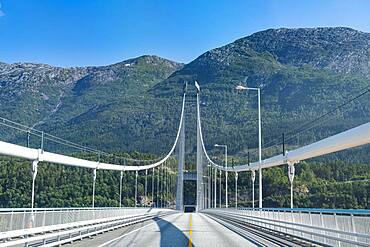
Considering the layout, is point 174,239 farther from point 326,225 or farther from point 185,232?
point 326,225

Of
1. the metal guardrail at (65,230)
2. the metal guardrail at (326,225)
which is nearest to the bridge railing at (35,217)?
the metal guardrail at (65,230)

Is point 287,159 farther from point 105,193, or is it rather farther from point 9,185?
point 105,193

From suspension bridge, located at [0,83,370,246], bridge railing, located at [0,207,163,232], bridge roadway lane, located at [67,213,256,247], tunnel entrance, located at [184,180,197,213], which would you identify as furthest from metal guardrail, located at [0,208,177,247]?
tunnel entrance, located at [184,180,197,213]

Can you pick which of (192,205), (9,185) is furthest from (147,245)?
(192,205)

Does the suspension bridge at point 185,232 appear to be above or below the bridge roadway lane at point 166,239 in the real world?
above

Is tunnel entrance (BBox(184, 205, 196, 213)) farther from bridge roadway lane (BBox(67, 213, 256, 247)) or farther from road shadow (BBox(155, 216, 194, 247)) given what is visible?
road shadow (BBox(155, 216, 194, 247))

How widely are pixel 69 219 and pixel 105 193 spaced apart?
150 ft

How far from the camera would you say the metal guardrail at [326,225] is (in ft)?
47.7

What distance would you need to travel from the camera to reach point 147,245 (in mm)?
18562

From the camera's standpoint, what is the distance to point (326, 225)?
1805 centimetres

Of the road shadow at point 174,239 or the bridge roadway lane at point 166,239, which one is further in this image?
the bridge roadway lane at point 166,239

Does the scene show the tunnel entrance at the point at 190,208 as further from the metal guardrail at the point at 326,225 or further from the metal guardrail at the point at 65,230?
the metal guardrail at the point at 326,225

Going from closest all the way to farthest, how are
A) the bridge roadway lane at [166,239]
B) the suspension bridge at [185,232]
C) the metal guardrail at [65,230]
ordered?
the metal guardrail at [65,230] < the suspension bridge at [185,232] < the bridge roadway lane at [166,239]

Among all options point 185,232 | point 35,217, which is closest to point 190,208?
point 185,232
